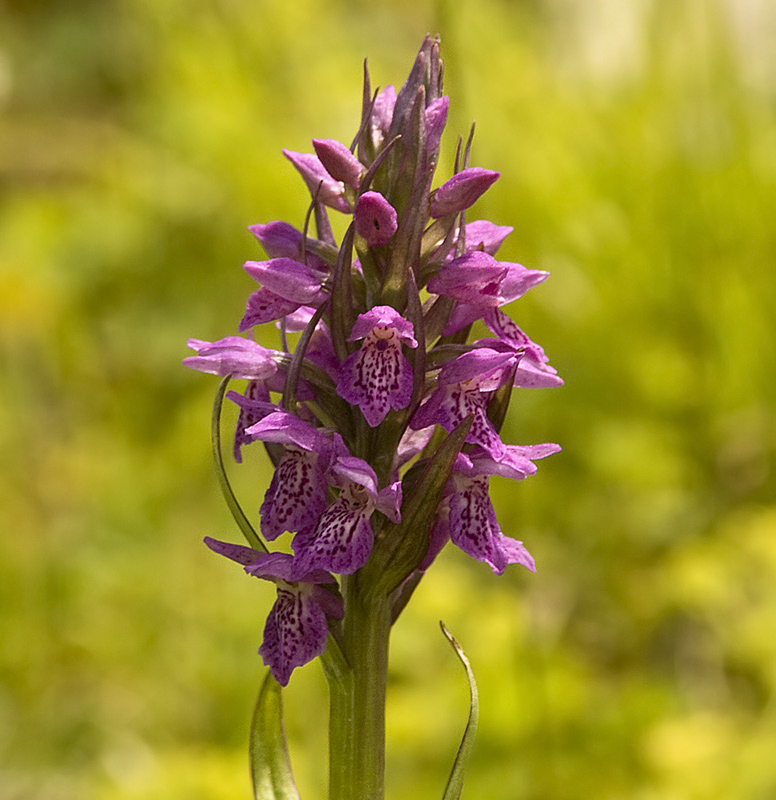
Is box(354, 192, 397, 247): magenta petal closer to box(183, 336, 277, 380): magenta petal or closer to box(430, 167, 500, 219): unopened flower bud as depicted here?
box(430, 167, 500, 219): unopened flower bud

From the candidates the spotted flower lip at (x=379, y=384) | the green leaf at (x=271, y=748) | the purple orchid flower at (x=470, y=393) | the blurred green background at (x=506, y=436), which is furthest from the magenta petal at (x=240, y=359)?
the blurred green background at (x=506, y=436)

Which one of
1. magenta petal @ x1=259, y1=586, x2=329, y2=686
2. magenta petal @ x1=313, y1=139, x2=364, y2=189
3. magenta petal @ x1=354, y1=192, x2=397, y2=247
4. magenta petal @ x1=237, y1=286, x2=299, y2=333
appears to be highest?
magenta petal @ x1=313, y1=139, x2=364, y2=189

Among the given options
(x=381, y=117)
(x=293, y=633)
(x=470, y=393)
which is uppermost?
(x=381, y=117)

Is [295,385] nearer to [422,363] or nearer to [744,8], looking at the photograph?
[422,363]

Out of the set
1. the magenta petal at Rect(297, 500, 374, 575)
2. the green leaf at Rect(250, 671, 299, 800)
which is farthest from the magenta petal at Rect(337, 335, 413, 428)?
the green leaf at Rect(250, 671, 299, 800)

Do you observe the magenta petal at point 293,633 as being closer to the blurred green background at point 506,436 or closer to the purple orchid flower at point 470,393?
the purple orchid flower at point 470,393

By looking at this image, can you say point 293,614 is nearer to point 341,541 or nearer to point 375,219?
point 341,541

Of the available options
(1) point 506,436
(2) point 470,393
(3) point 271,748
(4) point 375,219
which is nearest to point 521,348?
(2) point 470,393
